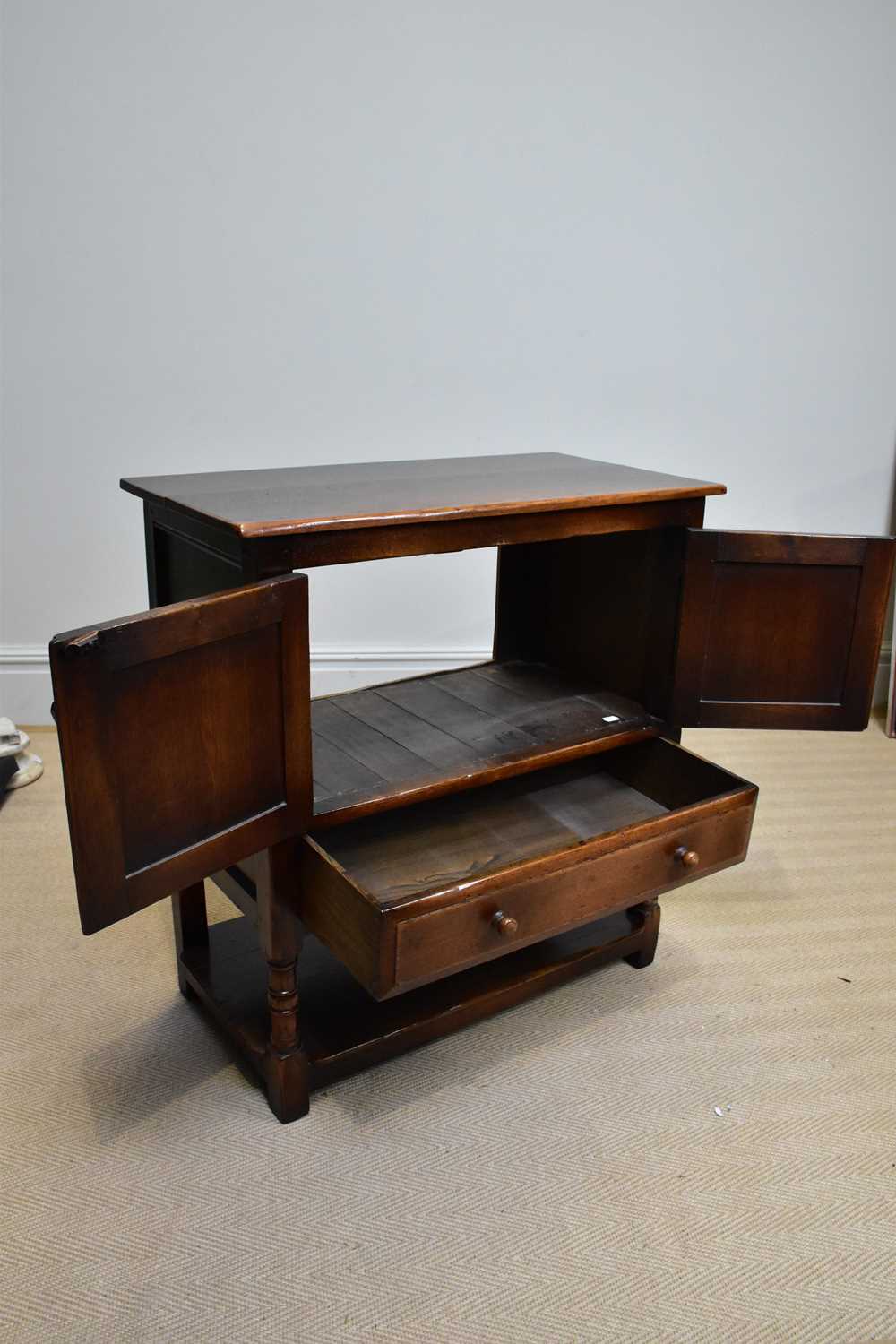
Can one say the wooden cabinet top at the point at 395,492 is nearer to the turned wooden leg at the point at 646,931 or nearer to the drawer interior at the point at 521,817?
the drawer interior at the point at 521,817

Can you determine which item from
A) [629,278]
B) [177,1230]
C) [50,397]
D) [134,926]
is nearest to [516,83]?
[629,278]

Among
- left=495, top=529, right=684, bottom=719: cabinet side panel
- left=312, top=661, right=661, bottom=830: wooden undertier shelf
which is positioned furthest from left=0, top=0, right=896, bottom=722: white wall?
left=312, top=661, right=661, bottom=830: wooden undertier shelf

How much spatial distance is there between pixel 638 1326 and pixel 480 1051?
1.52ft

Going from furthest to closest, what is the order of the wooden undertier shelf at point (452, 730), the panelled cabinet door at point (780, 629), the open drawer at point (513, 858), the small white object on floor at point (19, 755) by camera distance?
the small white object on floor at point (19, 755) < the panelled cabinet door at point (780, 629) < the wooden undertier shelf at point (452, 730) < the open drawer at point (513, 858)

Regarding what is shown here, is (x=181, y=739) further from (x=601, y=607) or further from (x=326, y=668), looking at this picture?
(x=326, y=668)

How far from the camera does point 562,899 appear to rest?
1.27 metres

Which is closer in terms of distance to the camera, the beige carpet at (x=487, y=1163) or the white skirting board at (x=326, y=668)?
the beige carpet at (x=487, y=1163)

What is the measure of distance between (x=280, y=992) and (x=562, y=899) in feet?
1.24

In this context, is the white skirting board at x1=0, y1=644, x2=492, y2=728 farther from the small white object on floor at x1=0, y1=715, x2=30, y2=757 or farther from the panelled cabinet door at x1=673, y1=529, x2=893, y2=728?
the panelled cabinet door at x1=673, y1=529, x2=893, y2=728

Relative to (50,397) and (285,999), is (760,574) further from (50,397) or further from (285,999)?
(50,397)

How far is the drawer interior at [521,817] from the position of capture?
1391mm

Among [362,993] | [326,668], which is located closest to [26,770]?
[326,668]

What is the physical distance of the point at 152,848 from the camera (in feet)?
3.48

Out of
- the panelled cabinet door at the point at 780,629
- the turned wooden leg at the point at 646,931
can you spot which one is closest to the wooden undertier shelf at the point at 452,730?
the panelled cabinet door at the point at 780,629
